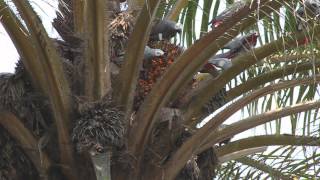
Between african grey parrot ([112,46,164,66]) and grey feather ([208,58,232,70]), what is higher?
african grey parrot ([112,46,164,66])

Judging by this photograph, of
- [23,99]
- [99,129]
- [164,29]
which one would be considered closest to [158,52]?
[164,29]

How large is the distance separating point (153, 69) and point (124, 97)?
0.48 metres

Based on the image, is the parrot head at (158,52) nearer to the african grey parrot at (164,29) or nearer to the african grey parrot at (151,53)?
the african grey parrot at (151,53)

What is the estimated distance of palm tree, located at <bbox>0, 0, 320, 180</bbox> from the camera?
3459 millimetres

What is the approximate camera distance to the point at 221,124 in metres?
3.93

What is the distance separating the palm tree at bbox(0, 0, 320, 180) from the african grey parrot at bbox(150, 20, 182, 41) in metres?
0.16

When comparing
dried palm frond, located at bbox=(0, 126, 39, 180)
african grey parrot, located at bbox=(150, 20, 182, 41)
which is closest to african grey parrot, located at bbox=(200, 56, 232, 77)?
african grey parrot, located at bbox=(150, 20, 182, 41)

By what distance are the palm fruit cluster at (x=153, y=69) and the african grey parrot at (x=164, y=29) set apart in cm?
7

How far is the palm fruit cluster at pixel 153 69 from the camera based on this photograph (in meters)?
3.99

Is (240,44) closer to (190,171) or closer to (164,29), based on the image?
(164,29)

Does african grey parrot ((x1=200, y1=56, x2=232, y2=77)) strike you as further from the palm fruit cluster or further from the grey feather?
the palm fruit cluster

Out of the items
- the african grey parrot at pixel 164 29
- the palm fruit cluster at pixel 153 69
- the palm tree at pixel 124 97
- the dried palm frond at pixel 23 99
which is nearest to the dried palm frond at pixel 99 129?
the palm tree at pixel 124 97

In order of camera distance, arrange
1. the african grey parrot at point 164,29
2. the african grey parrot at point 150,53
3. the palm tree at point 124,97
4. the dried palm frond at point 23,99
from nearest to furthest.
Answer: the palm tree at point 124,97 < the dried palm frond at point 23,99 < the african grey parrot at point 150,53 < the african grey parrot at point 164,29

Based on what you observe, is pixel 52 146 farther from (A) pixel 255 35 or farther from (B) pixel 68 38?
(A) pixel 255 35
